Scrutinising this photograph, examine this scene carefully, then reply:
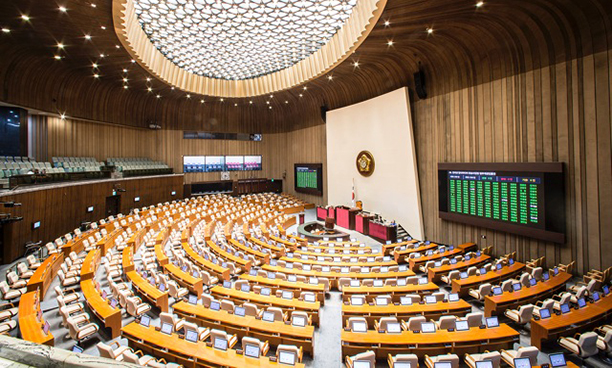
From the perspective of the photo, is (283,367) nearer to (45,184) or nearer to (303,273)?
(303,273)

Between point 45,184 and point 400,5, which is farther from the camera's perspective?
point 45,184

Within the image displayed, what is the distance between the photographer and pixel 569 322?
5.36 m

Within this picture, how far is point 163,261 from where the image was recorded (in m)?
9.23

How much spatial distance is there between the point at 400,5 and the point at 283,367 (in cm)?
1026

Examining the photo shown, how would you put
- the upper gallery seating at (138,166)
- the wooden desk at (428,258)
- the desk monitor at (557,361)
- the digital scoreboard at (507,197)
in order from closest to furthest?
the desk monitor at (557,361) < the digital scoreboard at (507,197) < the wooden desk at (428,258) < the upper gallery seating at (138,166)

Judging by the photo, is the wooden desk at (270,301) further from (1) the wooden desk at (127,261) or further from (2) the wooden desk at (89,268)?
(2) the wooden desk at (89,268)

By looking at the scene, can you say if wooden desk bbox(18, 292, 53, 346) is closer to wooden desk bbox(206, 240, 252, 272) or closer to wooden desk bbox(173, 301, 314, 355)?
wooden desk bbox(173, 301, 314, 355)

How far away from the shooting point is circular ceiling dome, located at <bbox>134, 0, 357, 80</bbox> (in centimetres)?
1175

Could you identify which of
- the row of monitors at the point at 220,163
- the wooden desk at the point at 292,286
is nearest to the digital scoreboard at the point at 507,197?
the wooden desk at the point at 292,286

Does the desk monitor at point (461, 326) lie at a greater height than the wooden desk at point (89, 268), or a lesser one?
lesser

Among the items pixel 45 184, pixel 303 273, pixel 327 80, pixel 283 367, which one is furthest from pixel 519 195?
pixel 45 184

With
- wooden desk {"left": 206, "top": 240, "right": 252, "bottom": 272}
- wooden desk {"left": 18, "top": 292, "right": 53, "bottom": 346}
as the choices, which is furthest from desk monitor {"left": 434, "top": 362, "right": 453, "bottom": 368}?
wooden desk {"left": 206, "top": 240, "right": 252, "bottom": 272}

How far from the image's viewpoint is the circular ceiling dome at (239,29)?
11.8 m

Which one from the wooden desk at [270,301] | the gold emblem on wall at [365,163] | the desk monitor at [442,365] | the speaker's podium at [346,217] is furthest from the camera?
the gold emblem on wall at [365,163]
